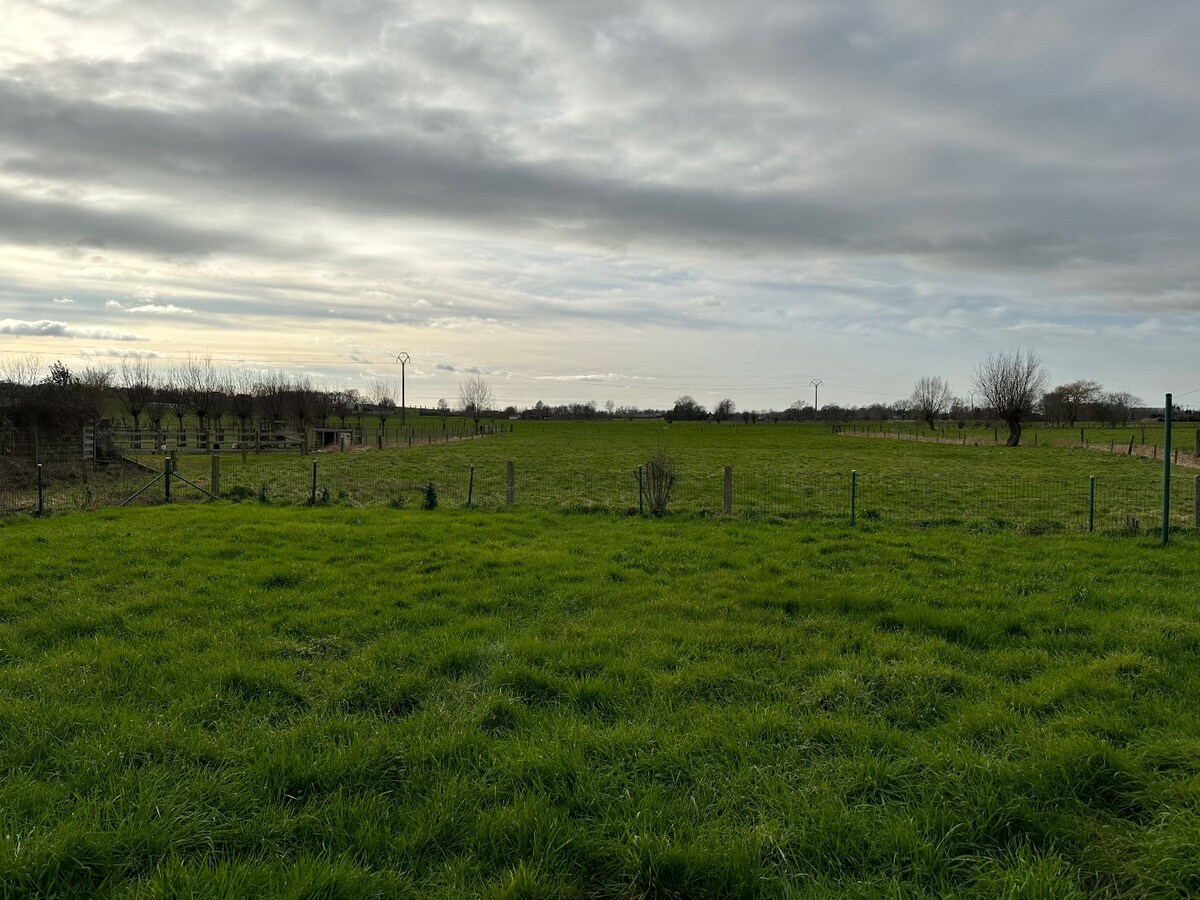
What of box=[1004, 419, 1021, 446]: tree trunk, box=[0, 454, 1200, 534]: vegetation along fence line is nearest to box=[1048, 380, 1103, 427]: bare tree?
box=[1004, 419, 1021, 446]: tree trunk

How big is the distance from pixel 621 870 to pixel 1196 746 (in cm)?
340

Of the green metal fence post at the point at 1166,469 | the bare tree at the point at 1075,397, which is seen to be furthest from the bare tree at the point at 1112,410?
the green metal fence post at the point at 1166,469

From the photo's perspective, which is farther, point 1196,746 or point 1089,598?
A: point 1089,598

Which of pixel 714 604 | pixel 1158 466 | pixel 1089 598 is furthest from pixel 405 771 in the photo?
pixel 1158 466

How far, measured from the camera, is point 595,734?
14.0 ft

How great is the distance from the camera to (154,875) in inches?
116

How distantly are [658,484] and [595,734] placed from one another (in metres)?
9.31

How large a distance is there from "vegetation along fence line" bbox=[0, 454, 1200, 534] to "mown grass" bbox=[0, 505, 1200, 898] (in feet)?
17.8

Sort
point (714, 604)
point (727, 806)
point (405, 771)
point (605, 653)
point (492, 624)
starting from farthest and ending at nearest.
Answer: point (714, 604)
point (492, 624)
point (605, 653)
point (405, 771)
point (727, 806)

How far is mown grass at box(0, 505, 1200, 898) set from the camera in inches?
122

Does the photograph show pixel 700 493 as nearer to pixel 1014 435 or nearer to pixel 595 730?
pixel 595 730

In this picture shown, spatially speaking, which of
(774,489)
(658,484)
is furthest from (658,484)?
(774,489)

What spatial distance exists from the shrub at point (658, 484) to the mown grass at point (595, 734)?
16.2ft

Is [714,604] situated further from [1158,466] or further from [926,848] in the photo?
[1158,466]
